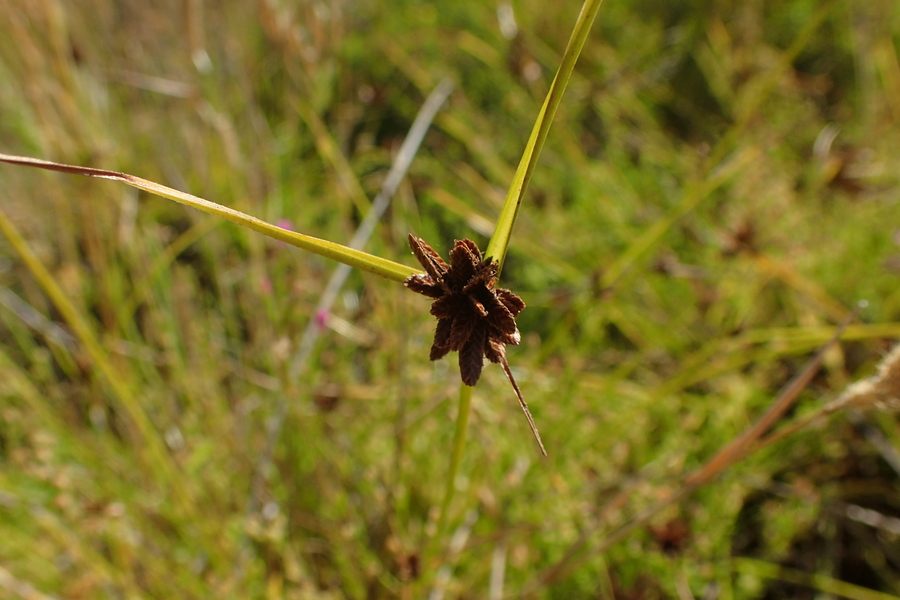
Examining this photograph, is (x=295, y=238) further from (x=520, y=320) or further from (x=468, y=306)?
(x=520, y=320)

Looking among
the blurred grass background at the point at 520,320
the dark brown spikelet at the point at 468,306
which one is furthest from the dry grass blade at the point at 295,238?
the blurred grass background at the point at 520,320

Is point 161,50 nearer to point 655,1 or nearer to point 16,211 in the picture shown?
point 16,211

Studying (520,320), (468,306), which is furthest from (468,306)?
(520,320)

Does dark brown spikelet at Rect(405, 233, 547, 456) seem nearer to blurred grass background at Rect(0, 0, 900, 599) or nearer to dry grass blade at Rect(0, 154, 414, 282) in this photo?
Answer: dry grass blade at Rect(0, 154, 414, 282)

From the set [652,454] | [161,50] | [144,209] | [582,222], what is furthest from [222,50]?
[652,454]

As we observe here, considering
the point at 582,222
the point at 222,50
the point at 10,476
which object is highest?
the point at 222,50

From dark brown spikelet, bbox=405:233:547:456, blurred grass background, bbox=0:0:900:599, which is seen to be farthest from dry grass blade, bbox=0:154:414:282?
blurred grass background, bbox=0:0:900:599
